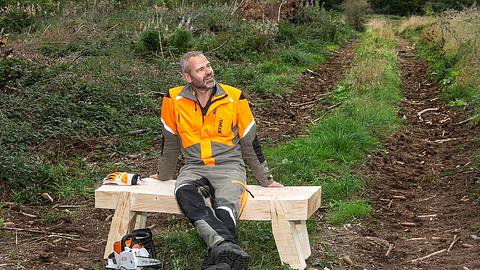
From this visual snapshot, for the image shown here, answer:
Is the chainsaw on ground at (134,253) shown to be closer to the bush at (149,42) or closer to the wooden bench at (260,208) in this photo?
the wooden bench at (260,208)

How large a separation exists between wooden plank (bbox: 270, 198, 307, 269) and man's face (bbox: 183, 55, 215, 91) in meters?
1.08

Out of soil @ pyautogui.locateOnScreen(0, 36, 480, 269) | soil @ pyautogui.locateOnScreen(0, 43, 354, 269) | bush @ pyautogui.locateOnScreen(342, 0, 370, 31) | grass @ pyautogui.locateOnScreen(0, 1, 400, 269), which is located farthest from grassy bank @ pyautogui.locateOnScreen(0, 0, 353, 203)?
bush @ pyautogui.locateOnScreen(342, 0, 370, 31)

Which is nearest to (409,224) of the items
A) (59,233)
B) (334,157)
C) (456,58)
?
(334,157)

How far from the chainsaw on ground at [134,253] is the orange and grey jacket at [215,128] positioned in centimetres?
77

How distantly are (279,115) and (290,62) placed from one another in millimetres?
5521

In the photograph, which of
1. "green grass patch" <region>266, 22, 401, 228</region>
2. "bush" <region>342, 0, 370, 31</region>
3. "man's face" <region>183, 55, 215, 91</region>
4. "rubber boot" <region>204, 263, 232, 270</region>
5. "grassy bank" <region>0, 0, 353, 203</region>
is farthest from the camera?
"bush" <region>342, 0, 370, 31</region>

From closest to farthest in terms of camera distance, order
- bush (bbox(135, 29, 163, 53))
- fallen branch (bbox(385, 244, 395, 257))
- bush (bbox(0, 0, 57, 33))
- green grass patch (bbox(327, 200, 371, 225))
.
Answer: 1. fallen branch (bbox(385, 244, 395, 257))
2. green grass patch (bbox(327, 200, 371, 225))
3. bush (bbox(135, 29, 163, 53))
4. bush (bbox(0, 0, 57, 33))

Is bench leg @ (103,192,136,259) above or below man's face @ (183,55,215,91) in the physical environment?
below

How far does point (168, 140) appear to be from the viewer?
5637 mm

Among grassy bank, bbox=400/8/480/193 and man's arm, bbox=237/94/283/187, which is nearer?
man's arm, bbox=237/94/283/187

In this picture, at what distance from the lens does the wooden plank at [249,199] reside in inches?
197

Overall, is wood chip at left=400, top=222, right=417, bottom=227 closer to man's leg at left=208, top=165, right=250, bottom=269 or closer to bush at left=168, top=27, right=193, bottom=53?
man's leg at left=208, top=165, right=250, bottom=269

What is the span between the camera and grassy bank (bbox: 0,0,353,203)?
786 centimetres

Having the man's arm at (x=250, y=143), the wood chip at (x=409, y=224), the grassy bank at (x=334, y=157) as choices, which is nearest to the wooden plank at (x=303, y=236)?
the grassy bank at (x=334, y=157)
